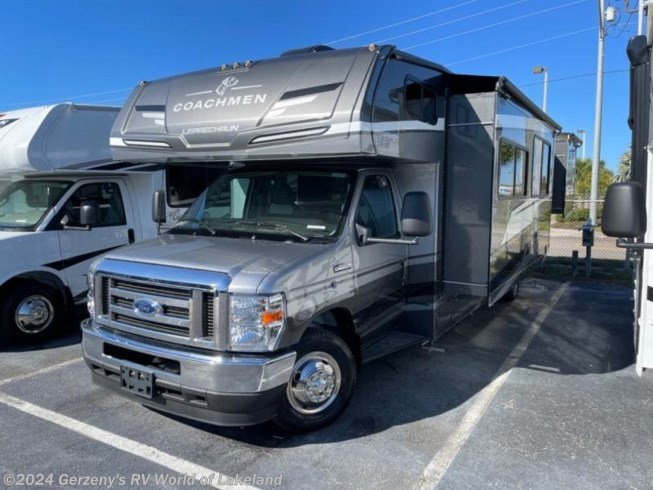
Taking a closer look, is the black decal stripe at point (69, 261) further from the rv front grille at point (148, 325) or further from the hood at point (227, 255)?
the rv front grille at point (148, 325)

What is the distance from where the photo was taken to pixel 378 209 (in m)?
4.84

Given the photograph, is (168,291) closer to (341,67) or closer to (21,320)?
(341,67)

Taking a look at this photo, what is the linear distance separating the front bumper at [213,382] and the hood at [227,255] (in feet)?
1.72

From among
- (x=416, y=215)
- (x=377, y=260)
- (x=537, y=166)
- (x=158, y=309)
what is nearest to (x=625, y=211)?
(x=416, y=215)

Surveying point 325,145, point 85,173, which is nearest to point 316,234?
point 325,145

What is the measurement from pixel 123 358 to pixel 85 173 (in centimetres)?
374

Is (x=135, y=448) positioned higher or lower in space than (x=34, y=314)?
lower

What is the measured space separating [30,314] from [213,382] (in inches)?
155

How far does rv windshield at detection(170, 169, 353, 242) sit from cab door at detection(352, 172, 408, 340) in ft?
0.76

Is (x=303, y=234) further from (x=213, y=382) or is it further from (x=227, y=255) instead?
(x=213, y=382)

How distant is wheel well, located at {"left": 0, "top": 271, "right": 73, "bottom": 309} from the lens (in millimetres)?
6071

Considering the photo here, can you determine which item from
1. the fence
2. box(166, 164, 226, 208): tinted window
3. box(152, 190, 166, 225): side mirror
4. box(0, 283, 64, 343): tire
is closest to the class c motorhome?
box(152, 190, 166, 225): side mirror

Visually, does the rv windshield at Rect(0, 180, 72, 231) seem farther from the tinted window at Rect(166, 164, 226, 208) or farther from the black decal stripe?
the tinted window at Rect(166, 164, 226, 208)

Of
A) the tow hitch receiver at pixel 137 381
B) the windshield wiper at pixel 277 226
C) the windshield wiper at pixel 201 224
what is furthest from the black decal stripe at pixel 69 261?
the tow hitch receiver at pixel 137 381
